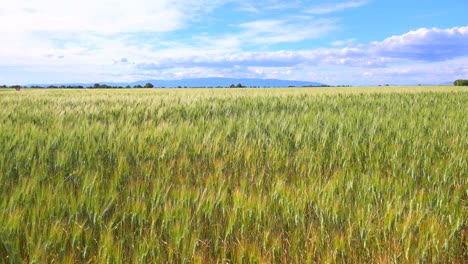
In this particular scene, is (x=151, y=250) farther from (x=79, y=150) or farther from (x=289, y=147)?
(x=289, y=147)

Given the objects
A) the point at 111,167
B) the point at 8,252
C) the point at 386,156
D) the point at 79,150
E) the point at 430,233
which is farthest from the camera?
the point at 386,156

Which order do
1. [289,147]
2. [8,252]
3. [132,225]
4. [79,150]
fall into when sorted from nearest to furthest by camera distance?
1. [8,252]
2. [132,225]
3. [79,150]
4. [289,147]

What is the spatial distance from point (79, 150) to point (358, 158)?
2110mm

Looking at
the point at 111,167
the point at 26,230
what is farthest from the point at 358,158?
the point at 26,230

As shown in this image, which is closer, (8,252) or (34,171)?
(8,252)

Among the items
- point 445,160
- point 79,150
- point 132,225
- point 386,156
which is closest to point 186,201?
point 132,225

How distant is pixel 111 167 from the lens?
2.55 metres

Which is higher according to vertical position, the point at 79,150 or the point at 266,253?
the point at 79,150

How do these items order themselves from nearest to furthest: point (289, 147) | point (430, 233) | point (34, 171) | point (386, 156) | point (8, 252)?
point (8, 252), point (430, 233), point (34, 171), point (386, 156), point (289, 147)

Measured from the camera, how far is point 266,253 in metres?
1.37

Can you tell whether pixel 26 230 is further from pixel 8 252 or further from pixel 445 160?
pixel 445 160

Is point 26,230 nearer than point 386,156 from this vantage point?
Yes

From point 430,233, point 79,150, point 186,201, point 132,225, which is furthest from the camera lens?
point 79,150

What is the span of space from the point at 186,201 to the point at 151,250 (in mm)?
411
